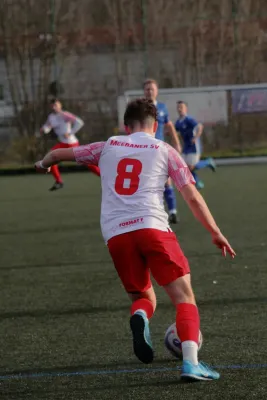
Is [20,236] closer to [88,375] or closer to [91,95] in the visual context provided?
[88,375]

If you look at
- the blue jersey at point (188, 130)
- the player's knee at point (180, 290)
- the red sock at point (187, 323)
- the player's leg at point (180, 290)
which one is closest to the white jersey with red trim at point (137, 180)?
the player's leg at point (180, 290)

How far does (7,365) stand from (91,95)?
85.2ft

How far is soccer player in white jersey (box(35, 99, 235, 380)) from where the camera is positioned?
4.83 meters

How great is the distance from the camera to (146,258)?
495 cm

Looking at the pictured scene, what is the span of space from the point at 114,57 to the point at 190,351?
2768 centimetres

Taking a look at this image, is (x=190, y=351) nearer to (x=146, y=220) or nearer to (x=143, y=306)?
(x=143, y=306)

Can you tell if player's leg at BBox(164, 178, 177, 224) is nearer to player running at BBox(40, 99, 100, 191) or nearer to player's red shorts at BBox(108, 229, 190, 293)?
player running at BBox(40, 99, 100, 191)

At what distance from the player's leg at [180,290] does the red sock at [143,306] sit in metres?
0.19

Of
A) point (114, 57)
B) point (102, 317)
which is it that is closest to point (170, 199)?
point (102, 317)

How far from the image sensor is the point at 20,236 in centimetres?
1251

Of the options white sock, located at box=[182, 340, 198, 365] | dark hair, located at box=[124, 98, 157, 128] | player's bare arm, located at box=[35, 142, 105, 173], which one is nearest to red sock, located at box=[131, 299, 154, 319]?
white sock, located at box=[182, 340, 198, 365]

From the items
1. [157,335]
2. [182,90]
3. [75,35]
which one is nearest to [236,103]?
[182,90]

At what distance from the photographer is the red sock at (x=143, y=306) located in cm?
500

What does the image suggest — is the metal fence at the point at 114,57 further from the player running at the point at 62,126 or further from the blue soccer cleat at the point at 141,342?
the blue soccer cleat at the point at 141,342
